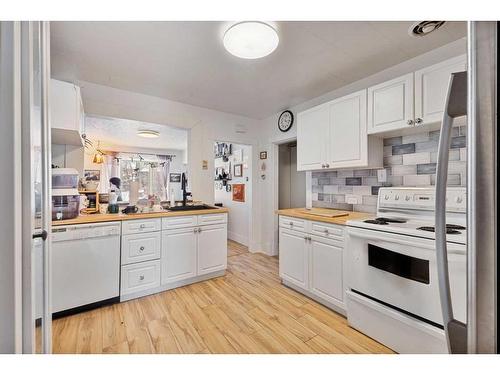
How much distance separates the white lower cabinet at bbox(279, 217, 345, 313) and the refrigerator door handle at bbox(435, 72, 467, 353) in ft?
4.53

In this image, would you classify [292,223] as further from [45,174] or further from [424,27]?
[45,174]

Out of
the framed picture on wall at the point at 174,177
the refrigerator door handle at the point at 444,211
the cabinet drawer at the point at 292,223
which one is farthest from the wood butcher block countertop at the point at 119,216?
the framed picture on wall at the point at 174,177

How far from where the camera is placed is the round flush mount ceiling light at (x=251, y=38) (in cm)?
151

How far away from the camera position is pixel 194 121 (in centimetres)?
330

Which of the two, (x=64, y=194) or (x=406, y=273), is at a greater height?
(x=64, y=194)

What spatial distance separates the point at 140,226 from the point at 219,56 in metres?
1.83

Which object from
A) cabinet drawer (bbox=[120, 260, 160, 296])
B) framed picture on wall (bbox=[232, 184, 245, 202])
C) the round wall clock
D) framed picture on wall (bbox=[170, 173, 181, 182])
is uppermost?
the round wall clock

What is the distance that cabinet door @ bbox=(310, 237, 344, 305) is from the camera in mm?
1961

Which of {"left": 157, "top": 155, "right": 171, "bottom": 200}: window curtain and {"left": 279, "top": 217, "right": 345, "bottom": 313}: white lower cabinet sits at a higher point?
{"left": 157, "top": 155, "right": 171, "bottom": 200}: window curtain

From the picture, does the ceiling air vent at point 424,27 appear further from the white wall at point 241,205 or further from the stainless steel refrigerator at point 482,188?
the white wall at point 241,205

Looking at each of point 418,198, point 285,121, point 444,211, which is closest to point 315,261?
point 418,198

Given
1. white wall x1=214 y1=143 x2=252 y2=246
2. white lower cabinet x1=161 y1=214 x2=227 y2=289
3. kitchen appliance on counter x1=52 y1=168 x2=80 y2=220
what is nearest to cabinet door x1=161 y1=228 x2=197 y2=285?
white lower cabinet x1=161 y1=214 x2=227 y2=289

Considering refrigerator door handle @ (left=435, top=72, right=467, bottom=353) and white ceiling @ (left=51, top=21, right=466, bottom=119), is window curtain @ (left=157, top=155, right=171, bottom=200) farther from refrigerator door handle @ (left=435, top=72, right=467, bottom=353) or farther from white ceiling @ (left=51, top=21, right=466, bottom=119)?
refrigerator door handle @ (left=435, top=72, right=467, bottom=353)
